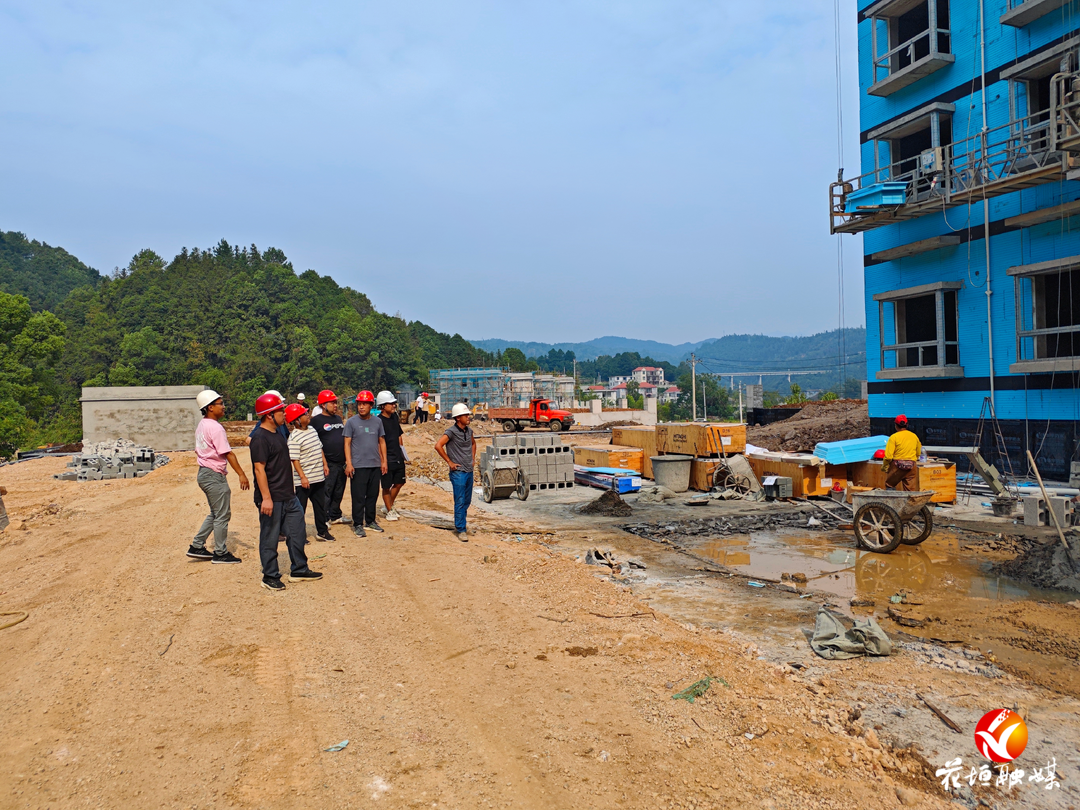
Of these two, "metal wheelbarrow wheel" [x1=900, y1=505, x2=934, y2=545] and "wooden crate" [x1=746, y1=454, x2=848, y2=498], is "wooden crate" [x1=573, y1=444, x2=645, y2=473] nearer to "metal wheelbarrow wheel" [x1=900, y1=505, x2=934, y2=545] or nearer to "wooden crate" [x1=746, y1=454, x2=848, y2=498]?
"wooden crate" [x1=746, y1=454, x2=848, y2=498]

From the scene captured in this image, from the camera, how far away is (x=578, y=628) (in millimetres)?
5762

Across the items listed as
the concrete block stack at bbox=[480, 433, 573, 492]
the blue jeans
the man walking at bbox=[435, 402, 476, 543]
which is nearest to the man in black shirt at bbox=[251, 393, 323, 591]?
the man walking at bbox=[435, 402, 476, 543]

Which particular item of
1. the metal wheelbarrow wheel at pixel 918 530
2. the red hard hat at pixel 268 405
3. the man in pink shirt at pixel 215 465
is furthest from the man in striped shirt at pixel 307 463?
the metal wheelbarrow wheel at pixel 918 530

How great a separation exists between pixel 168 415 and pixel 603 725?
99.7ft

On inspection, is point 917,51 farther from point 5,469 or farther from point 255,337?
point 255,337

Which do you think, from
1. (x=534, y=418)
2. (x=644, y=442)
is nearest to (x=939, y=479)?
(x=644, y=442)

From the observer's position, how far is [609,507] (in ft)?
43.2

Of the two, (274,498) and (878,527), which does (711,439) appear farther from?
(274,498)

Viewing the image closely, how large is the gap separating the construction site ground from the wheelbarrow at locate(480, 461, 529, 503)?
663 cm

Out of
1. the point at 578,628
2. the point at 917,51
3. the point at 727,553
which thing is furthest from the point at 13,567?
the point at 917,51

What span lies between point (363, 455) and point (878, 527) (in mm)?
7196

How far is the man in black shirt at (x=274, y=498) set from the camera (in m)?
6.57

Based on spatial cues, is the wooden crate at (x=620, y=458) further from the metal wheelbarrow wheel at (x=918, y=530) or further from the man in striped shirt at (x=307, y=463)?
the man in striped shirt at (x=307, y=463)

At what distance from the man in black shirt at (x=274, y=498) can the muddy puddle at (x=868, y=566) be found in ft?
17.5
